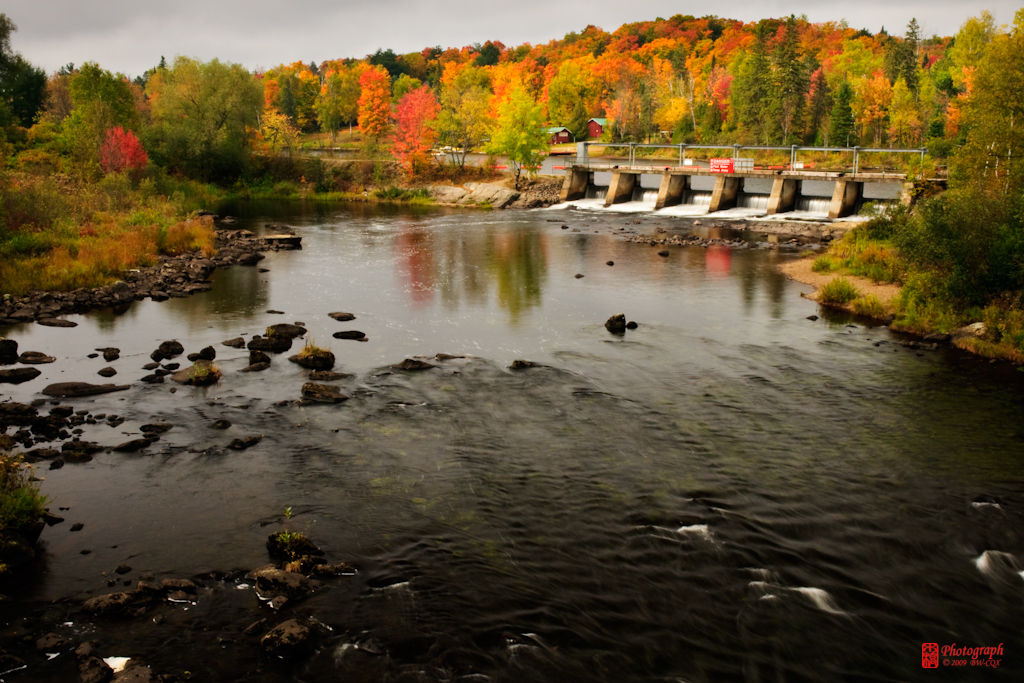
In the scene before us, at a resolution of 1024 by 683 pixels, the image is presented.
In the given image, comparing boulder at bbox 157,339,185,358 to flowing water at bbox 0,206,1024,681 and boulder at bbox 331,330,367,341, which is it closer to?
flowing water at bbox 0,206,1024,681

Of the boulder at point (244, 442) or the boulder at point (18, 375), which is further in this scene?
the boulder at point (18, 375)

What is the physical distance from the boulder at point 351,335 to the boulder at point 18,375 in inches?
375

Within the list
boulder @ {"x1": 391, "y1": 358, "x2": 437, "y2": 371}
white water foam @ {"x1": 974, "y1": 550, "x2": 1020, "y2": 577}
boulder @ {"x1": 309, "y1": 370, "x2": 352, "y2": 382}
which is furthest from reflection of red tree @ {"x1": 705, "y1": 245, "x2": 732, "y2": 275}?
white water foam @ {"x1": 974, "y1": 550, "x2": 1020, "y2": 577}

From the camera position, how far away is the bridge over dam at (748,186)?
59.7 m

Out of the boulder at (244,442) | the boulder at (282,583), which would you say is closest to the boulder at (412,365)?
the boulder at (244,442)

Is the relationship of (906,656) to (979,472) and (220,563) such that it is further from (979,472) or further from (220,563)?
(220,563)

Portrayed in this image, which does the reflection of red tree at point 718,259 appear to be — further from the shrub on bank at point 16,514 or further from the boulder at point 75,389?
the shrub on bank at point 16,514

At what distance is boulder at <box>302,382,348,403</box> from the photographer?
21.8 m

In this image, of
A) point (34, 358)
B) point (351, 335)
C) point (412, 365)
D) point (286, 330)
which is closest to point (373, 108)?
point (286, 330)

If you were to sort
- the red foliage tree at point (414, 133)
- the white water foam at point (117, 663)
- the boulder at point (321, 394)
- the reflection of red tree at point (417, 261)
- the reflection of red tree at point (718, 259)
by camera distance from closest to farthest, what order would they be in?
the white water foam at point (117, 663) → the boulder at point (321, 394) → the reflection of red tree at point (417, 261) → the reflection of red tree at point (718, 259) → the red foliage tree at point (414, 133)

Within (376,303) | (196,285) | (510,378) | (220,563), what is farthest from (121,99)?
(220,563)

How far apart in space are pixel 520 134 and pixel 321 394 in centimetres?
6599

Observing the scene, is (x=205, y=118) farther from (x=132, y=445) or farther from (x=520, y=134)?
(x=132, y=445)

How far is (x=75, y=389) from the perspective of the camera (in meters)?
22.0
